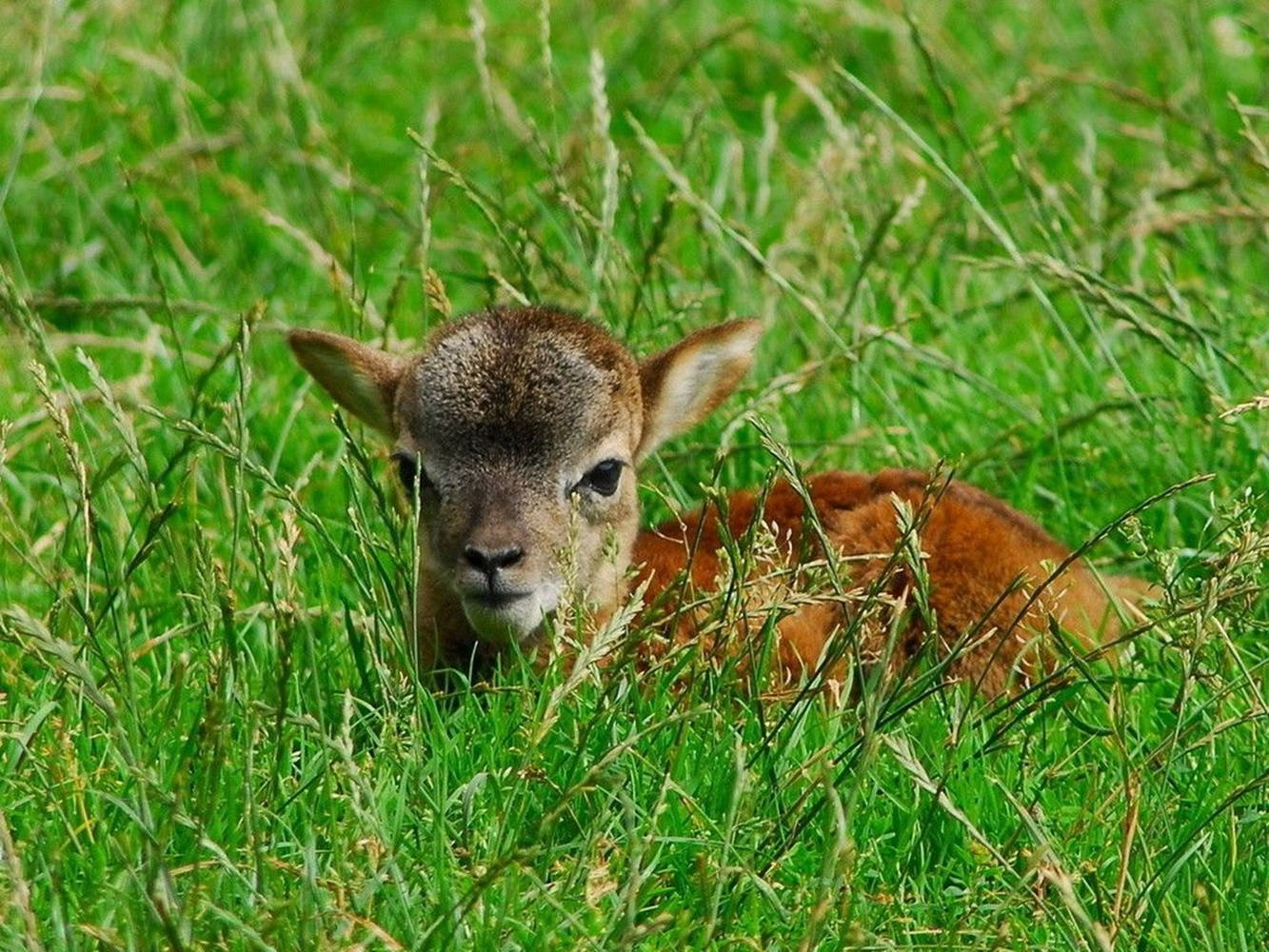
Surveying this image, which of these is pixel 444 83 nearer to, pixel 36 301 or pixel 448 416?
pixel 36 301

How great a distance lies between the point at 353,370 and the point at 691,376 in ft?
3.06

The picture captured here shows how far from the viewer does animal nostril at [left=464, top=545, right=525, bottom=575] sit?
5047 millimetres

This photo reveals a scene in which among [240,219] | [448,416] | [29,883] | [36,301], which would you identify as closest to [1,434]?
[29,883]

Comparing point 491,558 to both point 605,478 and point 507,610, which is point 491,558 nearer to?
point 507,610

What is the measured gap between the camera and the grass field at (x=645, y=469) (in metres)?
3.90

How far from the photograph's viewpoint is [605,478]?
5566 mm

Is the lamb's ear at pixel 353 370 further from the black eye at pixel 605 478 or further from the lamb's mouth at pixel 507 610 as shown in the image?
the lamb's mouth at pixel 507 610

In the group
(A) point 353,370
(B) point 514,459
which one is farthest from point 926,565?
(A) point 353,370

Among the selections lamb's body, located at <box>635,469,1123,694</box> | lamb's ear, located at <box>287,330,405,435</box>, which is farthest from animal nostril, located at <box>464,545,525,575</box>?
lamb's ear, located at <box>287,330,405,435</box>

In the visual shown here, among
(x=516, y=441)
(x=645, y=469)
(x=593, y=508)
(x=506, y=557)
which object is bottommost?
(x=645, y=469)

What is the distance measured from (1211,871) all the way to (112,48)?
6.29 metres

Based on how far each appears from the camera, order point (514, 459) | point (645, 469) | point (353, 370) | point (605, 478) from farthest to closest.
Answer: point (645, 469)
point (353, 370)
point (605, 478)
point (514, 459)

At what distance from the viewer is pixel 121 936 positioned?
3582mm

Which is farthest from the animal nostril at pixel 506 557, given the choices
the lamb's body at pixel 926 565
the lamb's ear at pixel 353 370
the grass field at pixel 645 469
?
the lamb's ear at pixel 353 370
